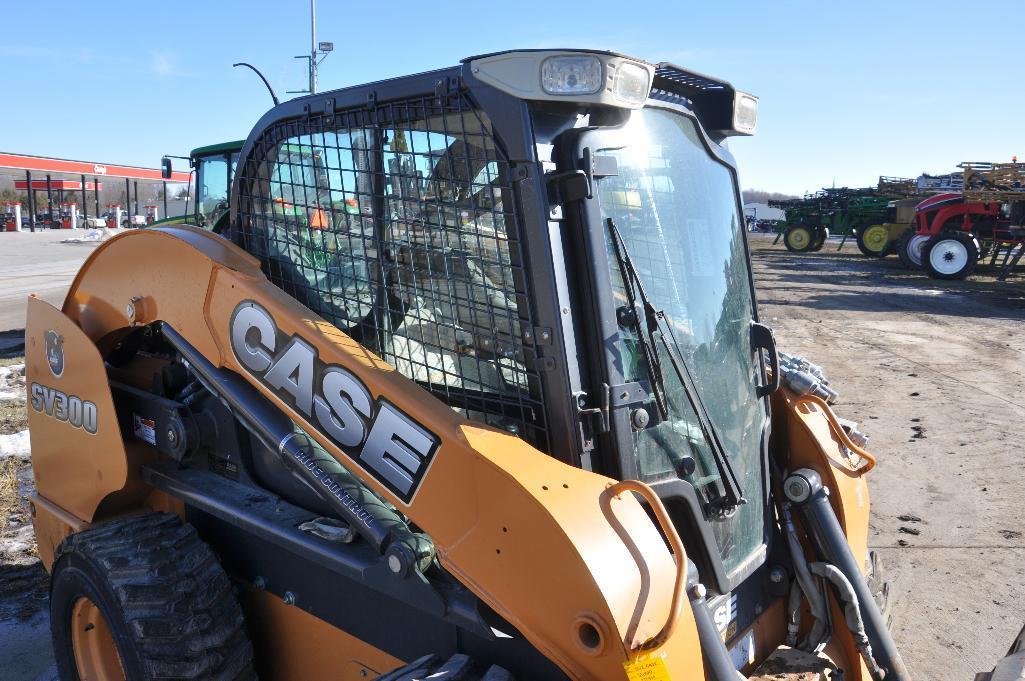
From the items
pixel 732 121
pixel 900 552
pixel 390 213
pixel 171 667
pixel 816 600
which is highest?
pixel 732 121

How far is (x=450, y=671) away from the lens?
6.59 ft

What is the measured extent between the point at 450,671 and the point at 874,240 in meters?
28.8

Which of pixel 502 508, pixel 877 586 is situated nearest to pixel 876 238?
pixel 877 586

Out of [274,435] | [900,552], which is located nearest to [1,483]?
[274,435]

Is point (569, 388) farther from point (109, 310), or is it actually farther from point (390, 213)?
point (109, 310)

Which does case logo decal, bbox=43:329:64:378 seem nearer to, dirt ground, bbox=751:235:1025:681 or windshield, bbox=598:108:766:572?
Result: windshield, bbox=598:108:766:572

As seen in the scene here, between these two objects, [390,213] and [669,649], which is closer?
[669,649]

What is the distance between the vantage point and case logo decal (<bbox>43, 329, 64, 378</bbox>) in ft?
10.9

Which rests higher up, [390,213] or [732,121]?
[732,121]

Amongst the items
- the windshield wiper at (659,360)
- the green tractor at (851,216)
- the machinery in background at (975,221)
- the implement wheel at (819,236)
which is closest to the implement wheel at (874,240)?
the green tractor at (851,216)

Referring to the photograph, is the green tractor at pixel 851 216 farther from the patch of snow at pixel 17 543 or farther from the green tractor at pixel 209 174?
the patch of snow at pixel 17 543

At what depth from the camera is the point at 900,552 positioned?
4.93 m

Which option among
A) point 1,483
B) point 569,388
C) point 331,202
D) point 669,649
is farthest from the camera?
point 1,483

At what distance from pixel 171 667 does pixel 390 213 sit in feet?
5.21
